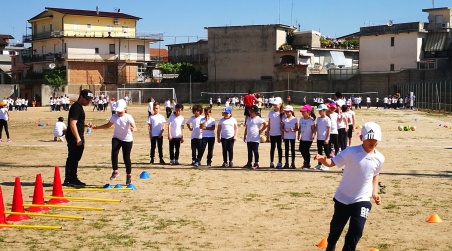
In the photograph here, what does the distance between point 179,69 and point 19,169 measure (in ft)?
230

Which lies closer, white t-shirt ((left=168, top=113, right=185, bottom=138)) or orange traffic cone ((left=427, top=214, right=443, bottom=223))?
orange traffic cone ((left=427, top=214, right=443, bottom=223))

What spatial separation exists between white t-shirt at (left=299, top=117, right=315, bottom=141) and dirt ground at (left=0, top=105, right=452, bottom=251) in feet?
2.99

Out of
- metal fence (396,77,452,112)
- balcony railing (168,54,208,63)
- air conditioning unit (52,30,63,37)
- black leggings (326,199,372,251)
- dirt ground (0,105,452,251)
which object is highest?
air conditioning unit (52,30,63,37)

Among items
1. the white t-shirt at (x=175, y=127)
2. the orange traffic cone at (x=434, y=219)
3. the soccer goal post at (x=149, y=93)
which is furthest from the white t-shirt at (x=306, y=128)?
the soccer goal post at (x=149, y=93)

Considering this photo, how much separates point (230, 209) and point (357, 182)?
410cm

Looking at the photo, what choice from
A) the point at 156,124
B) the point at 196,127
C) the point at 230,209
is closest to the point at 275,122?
the point at 196,127

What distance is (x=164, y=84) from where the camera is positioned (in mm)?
80312

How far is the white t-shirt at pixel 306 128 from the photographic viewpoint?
15922 mm

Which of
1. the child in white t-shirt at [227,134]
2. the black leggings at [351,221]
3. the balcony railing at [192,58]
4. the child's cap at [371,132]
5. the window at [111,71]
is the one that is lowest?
the black leggings at [351,221]

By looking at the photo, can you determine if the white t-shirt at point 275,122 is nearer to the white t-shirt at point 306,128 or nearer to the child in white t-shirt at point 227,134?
the white t-shirt at point 306,128

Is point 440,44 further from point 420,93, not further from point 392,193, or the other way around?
point 392,193

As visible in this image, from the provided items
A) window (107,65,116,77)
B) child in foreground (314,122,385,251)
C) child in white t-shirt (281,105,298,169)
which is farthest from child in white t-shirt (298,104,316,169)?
window (107,65,116,77)

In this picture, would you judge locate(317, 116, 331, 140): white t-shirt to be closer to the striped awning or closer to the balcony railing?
the striped awning

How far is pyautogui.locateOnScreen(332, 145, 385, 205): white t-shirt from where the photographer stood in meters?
7.02
